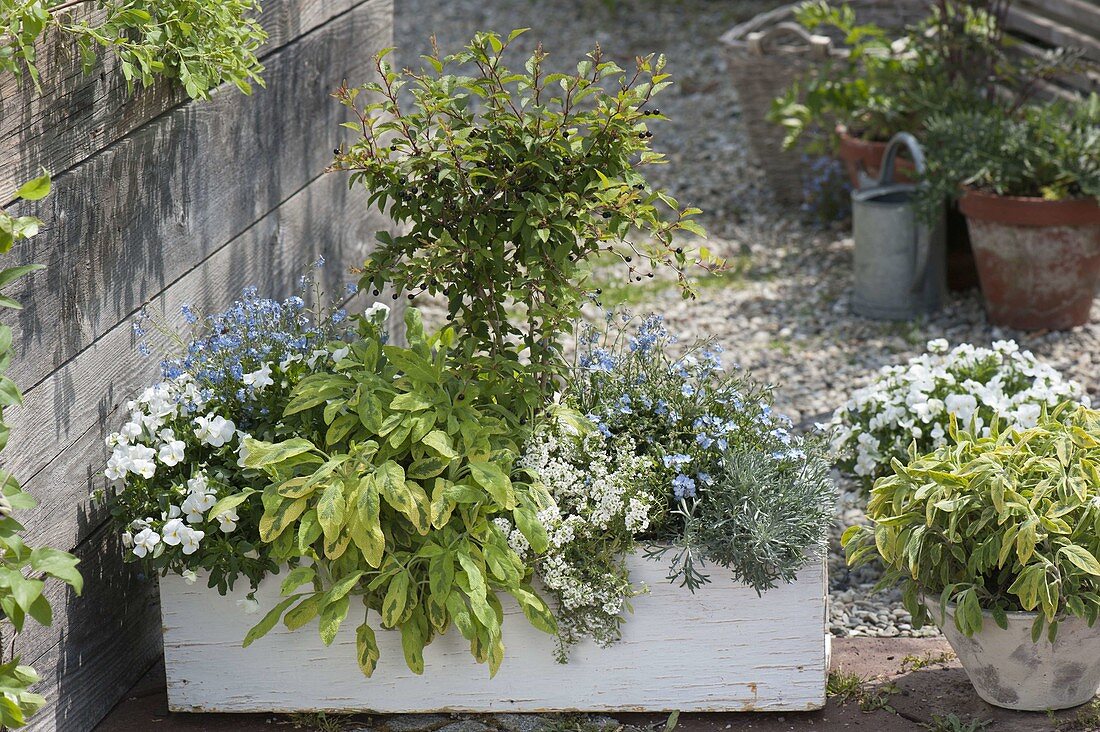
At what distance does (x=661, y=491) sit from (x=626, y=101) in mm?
790

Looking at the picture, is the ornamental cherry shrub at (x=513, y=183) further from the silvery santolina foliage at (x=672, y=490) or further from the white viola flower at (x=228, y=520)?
the white viola flower at (x=228, y=520)

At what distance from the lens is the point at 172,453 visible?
2371 millimetres

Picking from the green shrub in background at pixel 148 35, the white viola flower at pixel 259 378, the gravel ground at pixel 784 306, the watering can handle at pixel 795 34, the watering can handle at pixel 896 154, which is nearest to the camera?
the green shrub in background at pixel 148 35

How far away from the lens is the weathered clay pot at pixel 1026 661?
2418 mm

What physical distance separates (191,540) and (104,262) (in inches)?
23.7

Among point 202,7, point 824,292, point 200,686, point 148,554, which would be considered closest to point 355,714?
point 200,686

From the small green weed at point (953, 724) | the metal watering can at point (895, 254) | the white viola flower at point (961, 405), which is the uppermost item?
the white viola flower at point (961, 405)

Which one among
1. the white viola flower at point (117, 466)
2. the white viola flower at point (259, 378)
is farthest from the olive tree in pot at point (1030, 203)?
the white viola flower at point (117, 466)

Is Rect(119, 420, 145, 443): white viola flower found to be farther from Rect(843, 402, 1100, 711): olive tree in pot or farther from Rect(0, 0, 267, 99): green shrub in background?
Rect(843, 402, 1100, 711): olive tree in pot

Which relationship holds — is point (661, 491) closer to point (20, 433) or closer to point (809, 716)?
point (809, 716)

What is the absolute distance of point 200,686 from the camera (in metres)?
2.54

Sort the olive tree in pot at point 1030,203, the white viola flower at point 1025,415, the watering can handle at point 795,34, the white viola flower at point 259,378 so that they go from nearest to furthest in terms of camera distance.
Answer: the white viola flower at point 259,378, the white viola flower at point 1025,415, the olive tree in pot at point 1030,203, the watering can handle at point 795,34

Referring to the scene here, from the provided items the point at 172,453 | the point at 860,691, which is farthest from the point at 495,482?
the point at 860,691

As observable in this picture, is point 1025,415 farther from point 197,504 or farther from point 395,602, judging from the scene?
point 197,504
